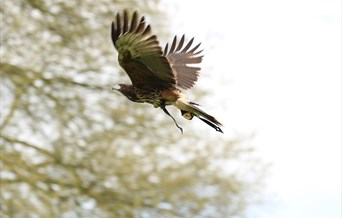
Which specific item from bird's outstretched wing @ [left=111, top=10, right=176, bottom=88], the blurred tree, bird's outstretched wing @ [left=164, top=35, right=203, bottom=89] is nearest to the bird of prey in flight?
bird's outstretched wing @ [left=111, top=10, right=176, bottom=88]

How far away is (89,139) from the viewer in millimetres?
10422

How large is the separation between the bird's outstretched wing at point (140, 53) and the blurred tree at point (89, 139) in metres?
6.58

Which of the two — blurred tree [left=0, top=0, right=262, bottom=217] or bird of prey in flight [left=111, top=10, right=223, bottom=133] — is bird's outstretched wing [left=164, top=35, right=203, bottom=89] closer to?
bird of prey in flight [left=111, top=10, right=223, bottom=133]

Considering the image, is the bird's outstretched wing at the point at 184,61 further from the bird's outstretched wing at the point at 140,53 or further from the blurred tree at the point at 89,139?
the blurred tree at the point at 89,139

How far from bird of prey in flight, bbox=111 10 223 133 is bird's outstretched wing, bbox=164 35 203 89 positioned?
383mm

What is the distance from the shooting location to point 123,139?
34.7 feet

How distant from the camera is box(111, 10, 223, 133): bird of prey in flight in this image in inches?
138

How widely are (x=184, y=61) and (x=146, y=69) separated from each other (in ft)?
2.53

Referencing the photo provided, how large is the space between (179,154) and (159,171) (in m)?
0.31

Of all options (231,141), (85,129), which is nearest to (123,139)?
(85,129)

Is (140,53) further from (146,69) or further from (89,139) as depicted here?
(89,139)

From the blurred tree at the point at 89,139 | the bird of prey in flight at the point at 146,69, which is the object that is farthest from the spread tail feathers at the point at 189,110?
the blurred tree at the point at 89,139

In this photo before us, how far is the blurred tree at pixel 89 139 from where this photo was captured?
10.4m

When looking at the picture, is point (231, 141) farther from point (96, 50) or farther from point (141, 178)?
point (96, 50)
